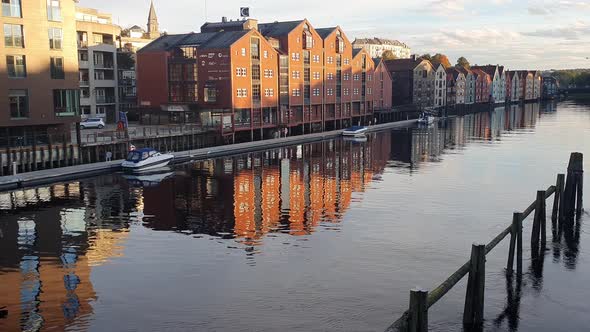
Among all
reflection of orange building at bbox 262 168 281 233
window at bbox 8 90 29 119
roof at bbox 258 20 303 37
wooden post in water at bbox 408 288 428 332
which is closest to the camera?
wooden post in water at bbox 408 288 428 332

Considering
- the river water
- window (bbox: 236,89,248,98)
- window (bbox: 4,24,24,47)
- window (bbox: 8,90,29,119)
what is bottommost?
the river water

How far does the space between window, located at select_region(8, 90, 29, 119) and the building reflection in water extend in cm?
1177

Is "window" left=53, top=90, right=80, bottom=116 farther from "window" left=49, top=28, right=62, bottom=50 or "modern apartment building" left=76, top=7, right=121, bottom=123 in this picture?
"modern apartment building" left=76, top=7, right=121, bottom=123

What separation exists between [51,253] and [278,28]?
76794 millimetres

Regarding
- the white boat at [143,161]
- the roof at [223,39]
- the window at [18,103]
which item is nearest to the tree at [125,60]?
the roof at [223,39]

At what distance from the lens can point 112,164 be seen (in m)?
63.0

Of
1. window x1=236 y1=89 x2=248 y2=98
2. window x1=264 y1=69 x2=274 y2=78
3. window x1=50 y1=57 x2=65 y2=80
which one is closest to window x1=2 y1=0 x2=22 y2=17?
window x1=50 y1=57 x2=65 y2=80

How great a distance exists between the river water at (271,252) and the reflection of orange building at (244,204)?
259 millimetres

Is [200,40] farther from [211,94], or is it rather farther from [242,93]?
[242,93]

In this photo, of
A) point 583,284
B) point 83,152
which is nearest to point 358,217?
point 583,284

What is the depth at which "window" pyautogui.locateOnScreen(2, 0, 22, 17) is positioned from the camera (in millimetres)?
57375

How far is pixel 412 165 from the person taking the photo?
71250 millimetres

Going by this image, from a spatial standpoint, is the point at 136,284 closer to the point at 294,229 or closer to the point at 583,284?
the point at 294,229

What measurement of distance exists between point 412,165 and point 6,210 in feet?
152
